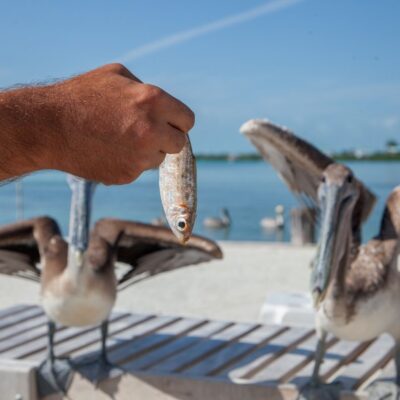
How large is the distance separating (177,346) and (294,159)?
1282 millimetres

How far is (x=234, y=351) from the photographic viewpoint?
14.0 ft

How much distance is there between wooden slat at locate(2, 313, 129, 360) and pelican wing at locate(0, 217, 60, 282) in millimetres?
391

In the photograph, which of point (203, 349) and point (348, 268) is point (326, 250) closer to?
point (348, 268)

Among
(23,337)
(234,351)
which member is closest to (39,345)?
(23,337)

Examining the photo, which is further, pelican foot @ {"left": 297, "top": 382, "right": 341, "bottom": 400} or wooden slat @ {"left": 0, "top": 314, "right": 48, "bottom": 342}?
wooden slat @ {"left": 0, "top": 314, "right": 48, "bottom": 342}

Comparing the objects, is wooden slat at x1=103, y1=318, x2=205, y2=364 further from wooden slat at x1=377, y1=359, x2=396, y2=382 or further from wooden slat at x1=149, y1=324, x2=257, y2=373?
wooden slat at x1=377, y1=359, x2=396, y2=382

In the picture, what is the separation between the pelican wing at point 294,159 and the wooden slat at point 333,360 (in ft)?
2.63

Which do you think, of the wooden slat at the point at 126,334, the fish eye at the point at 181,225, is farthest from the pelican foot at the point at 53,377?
the fish eye at the point at 181,225

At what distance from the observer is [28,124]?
109cm

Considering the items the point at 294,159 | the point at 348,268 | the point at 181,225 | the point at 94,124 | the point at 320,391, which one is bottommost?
the point at 320,391

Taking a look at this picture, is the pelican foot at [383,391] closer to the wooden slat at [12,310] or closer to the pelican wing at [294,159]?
the pelican wing at [294,159]

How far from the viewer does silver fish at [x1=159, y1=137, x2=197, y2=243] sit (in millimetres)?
1046

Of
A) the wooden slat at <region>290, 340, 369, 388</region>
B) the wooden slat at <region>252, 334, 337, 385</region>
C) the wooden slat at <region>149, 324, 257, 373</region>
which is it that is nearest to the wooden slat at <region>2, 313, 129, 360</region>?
the wooden slat at <region>149, 324, 257, 373</region>

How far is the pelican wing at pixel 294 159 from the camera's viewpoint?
3.88m
